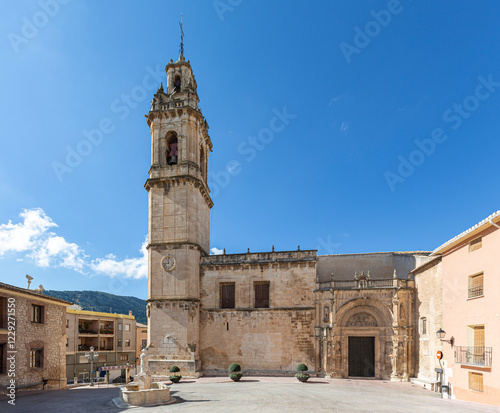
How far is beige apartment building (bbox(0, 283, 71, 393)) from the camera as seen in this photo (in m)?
20.7

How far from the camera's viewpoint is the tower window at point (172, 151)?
31.5 metres

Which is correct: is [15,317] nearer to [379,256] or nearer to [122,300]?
[379,256]

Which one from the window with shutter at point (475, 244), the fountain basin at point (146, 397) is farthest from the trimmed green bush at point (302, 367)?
the window with shutter at point (475, 244)

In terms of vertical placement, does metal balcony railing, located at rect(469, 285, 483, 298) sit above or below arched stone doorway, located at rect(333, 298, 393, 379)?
above

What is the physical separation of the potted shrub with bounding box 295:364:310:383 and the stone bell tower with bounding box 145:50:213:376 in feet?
25.2

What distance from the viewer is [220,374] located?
28.3 meters

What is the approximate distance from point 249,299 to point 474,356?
52.5 feet

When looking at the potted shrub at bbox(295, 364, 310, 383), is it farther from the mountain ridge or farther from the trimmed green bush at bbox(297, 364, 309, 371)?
the mountain ridge

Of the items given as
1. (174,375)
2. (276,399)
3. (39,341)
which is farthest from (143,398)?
(39,341)

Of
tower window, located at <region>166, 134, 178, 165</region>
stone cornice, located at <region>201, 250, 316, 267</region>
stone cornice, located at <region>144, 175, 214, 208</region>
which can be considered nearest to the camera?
stone cornice, located at <region>201, 250, 316, 267</region>

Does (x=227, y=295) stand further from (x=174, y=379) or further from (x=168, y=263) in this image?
(x=174, y=379)

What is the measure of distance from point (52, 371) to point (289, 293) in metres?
17.1

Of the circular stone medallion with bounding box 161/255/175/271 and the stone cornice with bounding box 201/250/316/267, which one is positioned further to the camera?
the circular stone medallion with bounding box 161/255/175/271

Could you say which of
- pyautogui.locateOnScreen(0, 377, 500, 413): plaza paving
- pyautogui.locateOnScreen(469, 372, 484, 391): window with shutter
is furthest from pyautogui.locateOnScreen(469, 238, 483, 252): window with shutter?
pyautogui.locateOnScreen(0, 377, 500, 413): plaza paving
